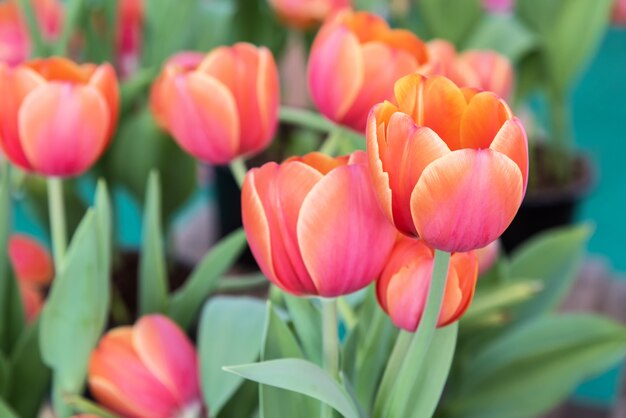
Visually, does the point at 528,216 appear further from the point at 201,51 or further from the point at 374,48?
the point at 374,48

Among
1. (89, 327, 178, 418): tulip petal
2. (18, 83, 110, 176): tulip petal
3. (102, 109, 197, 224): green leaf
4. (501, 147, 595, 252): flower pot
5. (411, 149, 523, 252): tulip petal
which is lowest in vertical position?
(501, 147, 595, 252): flower pot

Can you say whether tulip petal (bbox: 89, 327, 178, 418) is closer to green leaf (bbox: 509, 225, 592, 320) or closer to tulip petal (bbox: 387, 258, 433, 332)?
tulip petal (bbox: 387, 258, 433, 332)

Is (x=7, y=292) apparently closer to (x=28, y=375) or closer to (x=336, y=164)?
(x=28, y=375)

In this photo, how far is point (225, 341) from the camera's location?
0.31m

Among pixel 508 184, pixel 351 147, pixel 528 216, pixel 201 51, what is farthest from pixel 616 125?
pixel 508 184

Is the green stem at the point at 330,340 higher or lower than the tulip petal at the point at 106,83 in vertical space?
lower

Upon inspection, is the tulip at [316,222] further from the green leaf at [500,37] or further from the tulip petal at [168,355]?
the green leaf at [500,37]

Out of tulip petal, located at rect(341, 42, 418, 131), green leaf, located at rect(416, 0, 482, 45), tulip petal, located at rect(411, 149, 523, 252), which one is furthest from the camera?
green leaf, located at rect(416, 0, 482, 45)

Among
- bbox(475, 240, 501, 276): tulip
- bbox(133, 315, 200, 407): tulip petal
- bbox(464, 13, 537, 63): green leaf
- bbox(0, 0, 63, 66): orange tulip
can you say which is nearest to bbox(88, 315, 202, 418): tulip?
bbox(133, 315, 200, 407): tulip petal

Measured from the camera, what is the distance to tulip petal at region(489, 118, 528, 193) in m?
0.18

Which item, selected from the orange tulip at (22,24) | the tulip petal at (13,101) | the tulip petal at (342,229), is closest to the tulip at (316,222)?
the tulip petal at (342,229)

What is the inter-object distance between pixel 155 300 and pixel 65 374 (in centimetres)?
5

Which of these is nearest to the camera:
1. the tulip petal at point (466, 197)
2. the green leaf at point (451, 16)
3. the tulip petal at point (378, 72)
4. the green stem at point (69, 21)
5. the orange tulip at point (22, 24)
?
the tulip petal at point (466, 197)

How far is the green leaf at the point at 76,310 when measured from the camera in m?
0.29
